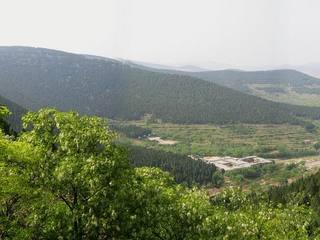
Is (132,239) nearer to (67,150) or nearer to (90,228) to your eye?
(90,228)

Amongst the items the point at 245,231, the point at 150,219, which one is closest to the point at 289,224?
the point at 245,231

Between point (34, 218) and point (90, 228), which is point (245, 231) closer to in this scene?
point (90, 228)

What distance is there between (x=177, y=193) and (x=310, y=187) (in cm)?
14841

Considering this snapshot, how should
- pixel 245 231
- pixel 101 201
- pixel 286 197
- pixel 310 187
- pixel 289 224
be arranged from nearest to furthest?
pixel 101 201 → pixel 245 231 → pixel 289 224 → pixel 286 197 → pixel 310 187

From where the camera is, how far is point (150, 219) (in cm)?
3834

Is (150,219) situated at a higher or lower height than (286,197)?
higher

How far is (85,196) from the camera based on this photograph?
125ft

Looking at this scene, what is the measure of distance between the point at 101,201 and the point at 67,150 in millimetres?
4577

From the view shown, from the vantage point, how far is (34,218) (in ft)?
121

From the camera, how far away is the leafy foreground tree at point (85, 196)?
36375mm

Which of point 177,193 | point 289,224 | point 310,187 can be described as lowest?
point 310,187

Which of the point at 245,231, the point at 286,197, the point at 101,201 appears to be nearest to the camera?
the point at 101,201

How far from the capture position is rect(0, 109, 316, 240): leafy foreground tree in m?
36.4

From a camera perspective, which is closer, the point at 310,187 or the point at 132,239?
the point at 132,239
